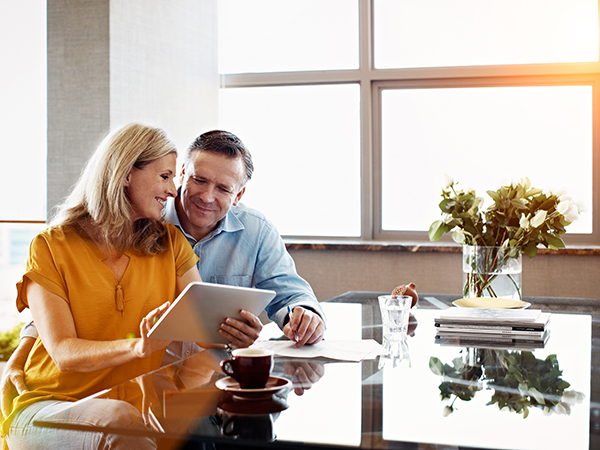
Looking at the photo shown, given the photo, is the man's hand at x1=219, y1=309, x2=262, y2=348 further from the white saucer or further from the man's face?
the man's face

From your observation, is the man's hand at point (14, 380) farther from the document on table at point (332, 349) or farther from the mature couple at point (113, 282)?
the document on table at point (332, 349)

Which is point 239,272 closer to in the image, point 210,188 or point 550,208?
point 210,188

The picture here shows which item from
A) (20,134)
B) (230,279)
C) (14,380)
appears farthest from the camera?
(20,134)

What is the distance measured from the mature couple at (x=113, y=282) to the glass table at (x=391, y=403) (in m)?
0.23

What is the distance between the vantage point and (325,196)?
153 inches

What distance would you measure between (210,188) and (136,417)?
1059 mm

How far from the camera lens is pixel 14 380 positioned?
1.39 metres

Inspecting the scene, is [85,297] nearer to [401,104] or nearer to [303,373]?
[303,373]

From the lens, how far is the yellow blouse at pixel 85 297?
53.7 inches

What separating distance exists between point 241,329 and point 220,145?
2.51ft

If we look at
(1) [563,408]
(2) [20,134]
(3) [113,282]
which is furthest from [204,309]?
(2) [20,134]

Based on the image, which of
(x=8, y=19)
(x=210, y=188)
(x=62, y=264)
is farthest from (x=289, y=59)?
(x=62, y=264)

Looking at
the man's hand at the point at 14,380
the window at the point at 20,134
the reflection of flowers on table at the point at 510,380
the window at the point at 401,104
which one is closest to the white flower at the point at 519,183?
the reflection of flowers on table at the point at 510,380

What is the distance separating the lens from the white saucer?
0.92 metres
